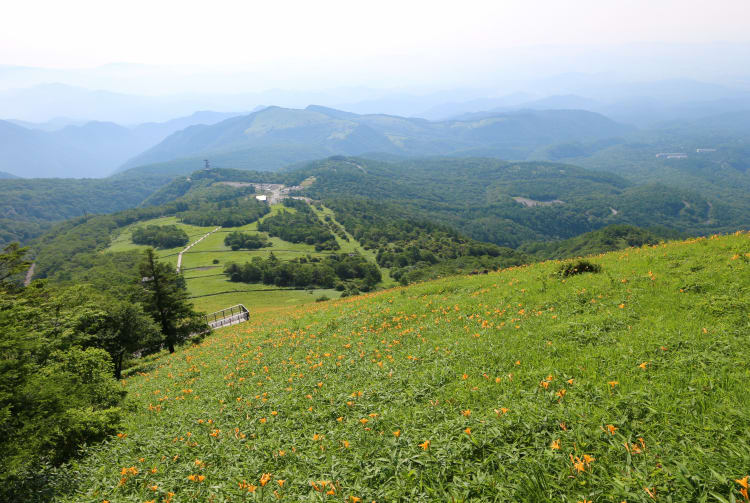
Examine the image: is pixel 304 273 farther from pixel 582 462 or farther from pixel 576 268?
pixel 582 462

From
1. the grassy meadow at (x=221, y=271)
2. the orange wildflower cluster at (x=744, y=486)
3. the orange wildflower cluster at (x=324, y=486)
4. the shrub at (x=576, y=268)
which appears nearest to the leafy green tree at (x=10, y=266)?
the orange wildflower cluster at (x=324, y=486)

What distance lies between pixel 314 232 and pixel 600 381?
175 metres

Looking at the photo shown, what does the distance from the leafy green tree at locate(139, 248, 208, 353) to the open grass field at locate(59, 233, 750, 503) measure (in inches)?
706

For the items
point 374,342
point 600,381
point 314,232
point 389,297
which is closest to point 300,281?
point 314,232

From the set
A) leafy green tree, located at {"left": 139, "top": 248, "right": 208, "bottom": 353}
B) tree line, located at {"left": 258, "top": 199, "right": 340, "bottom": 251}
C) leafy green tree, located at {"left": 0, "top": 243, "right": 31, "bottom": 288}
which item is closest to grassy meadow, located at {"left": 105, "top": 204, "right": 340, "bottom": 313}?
tree line, located at {"left": 258, "top": 199, "right": 340, "bottom": 251}

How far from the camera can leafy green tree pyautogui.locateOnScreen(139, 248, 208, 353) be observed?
28484 millimetres

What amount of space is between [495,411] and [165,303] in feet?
99.6

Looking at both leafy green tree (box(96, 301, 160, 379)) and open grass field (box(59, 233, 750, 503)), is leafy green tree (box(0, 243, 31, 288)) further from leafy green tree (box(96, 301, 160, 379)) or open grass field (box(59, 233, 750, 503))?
open grass field (box(59, 233, 750, 503))

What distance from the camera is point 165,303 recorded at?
28.8 m

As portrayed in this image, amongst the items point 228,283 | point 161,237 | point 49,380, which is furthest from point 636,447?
point 161,237

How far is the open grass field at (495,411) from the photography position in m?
4.68

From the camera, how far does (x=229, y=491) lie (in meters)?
5.64

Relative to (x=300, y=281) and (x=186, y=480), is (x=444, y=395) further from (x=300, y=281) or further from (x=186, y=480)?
(x=300, y=281)

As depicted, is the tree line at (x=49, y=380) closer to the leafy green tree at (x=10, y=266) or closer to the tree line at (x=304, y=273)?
the leafy green tree at (x=10, y=266)
